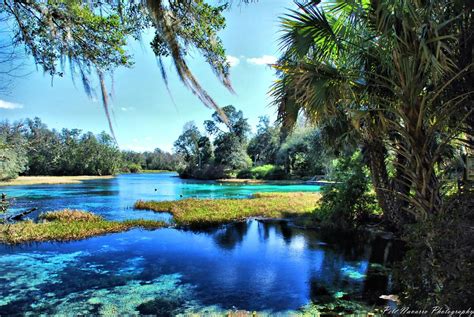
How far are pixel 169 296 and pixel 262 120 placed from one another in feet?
187

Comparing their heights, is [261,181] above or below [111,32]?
below

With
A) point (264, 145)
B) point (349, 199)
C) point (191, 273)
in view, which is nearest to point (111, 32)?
point (191, 273)

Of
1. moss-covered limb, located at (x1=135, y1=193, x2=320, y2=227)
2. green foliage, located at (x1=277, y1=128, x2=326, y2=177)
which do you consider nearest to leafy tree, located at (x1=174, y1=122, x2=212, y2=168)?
green foliage, located at (x1=277, y1=128, x2=326, y2=177)

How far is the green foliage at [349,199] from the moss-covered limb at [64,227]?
708 centimetres

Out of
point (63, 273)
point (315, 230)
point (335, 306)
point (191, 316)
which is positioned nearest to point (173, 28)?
point (191, 316)

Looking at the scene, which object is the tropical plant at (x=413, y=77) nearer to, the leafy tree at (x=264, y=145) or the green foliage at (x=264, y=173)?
the green foliage at (x=264, y=173)

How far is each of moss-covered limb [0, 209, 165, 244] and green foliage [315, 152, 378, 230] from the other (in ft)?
23.2

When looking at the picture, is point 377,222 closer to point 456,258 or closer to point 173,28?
point 456,258

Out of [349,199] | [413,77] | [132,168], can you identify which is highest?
[413,77]

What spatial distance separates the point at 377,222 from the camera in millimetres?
12016

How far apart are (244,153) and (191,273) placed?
50.1 meters

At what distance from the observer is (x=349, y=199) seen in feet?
39.3

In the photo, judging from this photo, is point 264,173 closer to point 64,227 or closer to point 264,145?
point 264,145

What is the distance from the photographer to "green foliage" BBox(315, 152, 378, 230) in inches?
470
